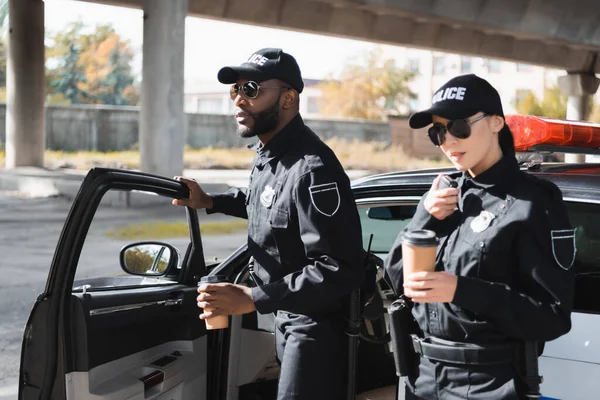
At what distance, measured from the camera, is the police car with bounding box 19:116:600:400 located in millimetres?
2430

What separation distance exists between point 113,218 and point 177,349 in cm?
1230

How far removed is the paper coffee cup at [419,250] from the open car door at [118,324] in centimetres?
97

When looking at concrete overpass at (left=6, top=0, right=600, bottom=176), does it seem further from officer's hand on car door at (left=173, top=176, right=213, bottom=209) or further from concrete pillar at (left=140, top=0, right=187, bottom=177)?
officer's hand on car door at (left=173, top=176, right=213, bottom=209)

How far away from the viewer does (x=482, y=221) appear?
2.06m

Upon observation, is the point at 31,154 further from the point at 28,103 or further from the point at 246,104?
the point at 246,104

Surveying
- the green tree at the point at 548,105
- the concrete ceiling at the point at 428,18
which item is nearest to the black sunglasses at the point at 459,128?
the concrete ceiling at the point at 428,18

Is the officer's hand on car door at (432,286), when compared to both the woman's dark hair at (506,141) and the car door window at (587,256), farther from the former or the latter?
the car door window at (587,256)

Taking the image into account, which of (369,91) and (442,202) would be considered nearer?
(442,202)

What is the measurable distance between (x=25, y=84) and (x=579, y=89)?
730 inches

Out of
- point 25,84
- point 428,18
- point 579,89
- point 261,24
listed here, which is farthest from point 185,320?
point 579,89

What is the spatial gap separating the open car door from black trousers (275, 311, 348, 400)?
0.54 meters

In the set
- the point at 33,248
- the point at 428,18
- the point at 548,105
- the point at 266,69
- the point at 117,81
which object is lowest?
the point at 33,248

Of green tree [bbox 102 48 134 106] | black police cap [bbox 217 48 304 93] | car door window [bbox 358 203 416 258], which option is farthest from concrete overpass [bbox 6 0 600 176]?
green tree [bbox 102 48 134 106]

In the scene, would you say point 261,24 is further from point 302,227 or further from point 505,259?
point 505,259
